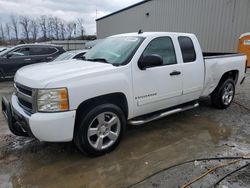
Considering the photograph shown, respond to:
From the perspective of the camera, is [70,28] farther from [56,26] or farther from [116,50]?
[116,50]

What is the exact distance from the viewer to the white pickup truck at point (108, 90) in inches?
122

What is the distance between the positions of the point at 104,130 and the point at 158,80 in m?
1.28

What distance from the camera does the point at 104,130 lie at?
12.0 feet

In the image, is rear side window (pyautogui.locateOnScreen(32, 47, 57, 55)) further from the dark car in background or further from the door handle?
the door handle

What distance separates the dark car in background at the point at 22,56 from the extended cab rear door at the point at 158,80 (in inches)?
309

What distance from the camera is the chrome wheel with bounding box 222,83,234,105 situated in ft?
19.4

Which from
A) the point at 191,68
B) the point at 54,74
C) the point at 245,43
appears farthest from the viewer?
the point at 245,43

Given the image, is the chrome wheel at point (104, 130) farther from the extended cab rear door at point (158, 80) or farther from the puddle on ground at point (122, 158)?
the extended cab rear door at point (158, 80)

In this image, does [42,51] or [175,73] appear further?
[42,51]

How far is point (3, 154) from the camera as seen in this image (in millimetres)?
3822

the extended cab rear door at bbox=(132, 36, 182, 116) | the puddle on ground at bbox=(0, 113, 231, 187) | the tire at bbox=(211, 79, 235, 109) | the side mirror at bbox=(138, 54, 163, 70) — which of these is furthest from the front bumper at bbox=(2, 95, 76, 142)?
the tire at bbox=(211, 79, 235, 109)

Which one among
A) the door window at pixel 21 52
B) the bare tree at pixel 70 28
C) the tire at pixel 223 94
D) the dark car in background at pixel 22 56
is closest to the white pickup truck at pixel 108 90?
the tire at pixel 223 94

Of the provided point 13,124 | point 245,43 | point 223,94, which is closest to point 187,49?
point 223,94

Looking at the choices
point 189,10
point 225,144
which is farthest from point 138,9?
point 225,144
